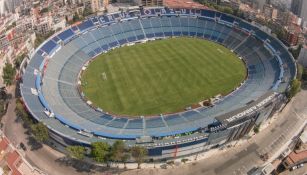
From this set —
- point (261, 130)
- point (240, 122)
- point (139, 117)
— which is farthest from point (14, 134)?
point (261, 130)

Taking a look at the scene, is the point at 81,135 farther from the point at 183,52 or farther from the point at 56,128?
the point at 183,52

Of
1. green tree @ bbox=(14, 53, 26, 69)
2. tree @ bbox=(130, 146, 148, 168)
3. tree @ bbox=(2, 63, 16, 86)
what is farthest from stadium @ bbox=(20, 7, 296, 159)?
green tree @ bbox=(14, 53, 26, 69)

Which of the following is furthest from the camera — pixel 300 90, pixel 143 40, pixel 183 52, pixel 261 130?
pixel 143 40

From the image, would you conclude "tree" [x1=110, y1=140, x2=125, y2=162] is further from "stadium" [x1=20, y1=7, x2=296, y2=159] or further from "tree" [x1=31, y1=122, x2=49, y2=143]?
"tree" [x1=31, y1=122, x2=49, y2=143]

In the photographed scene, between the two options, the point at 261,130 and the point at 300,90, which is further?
the point at 300,90

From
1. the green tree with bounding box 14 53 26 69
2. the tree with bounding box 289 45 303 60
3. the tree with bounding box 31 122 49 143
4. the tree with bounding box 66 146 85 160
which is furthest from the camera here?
the green tree with bounding box 14 53 26 69

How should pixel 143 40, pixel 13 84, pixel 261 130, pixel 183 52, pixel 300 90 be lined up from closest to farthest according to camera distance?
pixel 261 130 < pixel 300 90 < pixel 13 84 < pixel 183 52 < pixel 143 40
